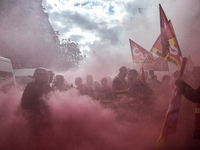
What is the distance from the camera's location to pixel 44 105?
9.57 feet

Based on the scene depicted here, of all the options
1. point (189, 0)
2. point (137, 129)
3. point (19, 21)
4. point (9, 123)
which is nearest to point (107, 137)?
point (137, 129)

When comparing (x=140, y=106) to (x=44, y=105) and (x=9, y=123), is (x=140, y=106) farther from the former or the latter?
(x=9, y=123)

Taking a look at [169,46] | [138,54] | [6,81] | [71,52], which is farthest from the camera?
[71,52]

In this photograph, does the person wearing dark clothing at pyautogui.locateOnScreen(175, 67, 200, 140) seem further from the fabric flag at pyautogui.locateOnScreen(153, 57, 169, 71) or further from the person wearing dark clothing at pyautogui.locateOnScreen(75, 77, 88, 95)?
the fabric flag at pyautogui.locateOnScreen(153, 57, 169, 71)

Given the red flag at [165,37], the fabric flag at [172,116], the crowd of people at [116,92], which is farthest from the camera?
the red flag at [165,37]

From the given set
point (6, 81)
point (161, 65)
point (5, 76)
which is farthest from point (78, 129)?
point (161, 65)

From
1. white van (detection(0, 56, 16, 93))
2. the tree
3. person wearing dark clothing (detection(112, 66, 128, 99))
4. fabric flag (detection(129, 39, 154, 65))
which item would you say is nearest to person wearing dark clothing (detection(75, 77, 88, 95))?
person wearing dark clothing (detection(112, 66, 128, 99))

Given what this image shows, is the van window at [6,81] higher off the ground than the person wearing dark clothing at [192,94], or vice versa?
the van window at [6,81]

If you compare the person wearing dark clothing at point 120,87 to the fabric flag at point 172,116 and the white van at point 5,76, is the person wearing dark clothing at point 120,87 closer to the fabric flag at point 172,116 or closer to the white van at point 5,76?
the fabric flag at point 172,116

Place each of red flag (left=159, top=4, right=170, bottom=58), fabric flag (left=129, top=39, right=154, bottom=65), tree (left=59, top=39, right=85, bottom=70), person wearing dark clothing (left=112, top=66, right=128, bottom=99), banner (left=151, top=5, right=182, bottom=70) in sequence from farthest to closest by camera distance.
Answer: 1. tree (left=59, top=39, right=85, bottom=70)
2. fabric flag (left=129, top=39, right=154, bottom=65)
3. person wearing dark clothing (left=112, top=66, right=128, bottom=99)
4. red flag (left=159, top=4, right=170, bottom=58)
5. banner (left=151, top=5, right=182, bottom=70)

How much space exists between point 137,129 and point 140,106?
0.60 meters

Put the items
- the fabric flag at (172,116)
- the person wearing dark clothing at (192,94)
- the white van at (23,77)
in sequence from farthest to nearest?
1. the white van at (23,77)
2. the fabric flag at (172,116)
3. the person wearing dark clothing at (192,94)

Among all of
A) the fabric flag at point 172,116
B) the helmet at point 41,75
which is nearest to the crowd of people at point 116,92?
the helmet at point 41,75

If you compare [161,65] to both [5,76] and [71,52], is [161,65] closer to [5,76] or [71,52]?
[5,76]
